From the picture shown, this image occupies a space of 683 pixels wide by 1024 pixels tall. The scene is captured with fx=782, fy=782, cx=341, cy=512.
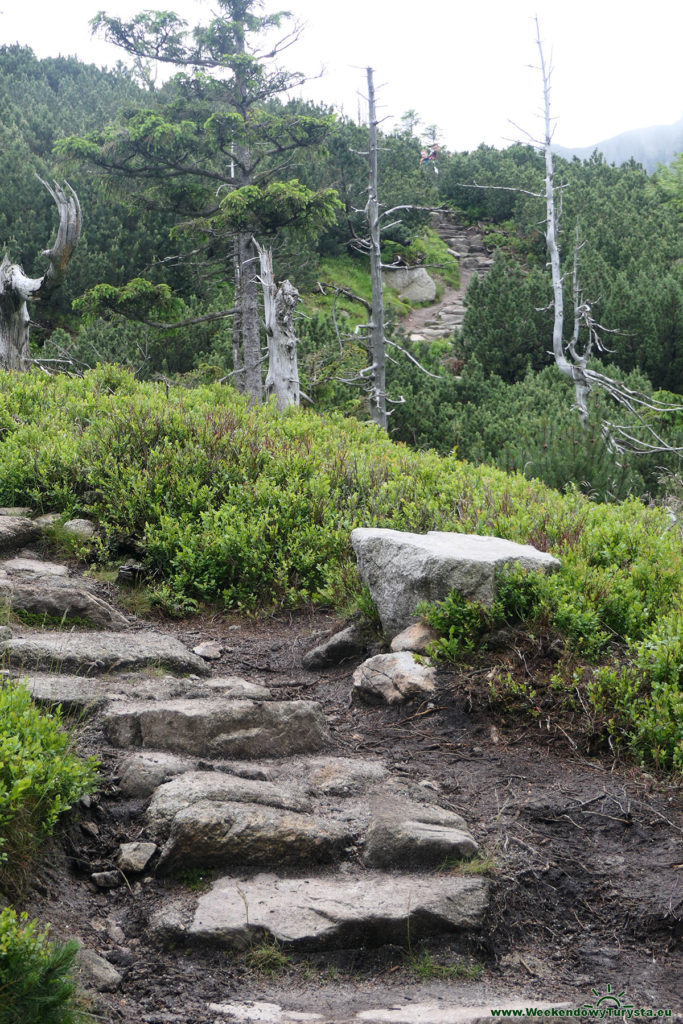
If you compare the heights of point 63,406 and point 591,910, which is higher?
point 63,406

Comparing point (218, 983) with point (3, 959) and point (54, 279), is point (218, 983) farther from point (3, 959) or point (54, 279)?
point (54, 279)

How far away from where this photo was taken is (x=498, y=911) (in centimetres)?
296

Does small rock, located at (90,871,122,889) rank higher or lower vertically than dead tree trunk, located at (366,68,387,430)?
lower

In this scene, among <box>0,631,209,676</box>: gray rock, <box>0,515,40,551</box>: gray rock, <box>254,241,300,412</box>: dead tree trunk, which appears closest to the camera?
<box>0,631,209,676</box>: gray rock

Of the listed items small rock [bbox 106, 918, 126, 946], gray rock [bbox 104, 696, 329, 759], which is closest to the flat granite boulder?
gray rock [bbox 104, 696, 329, 759]

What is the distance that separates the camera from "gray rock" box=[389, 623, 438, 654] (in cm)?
488

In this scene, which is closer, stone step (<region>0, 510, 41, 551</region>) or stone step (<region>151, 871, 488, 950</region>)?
stone step (<region>151, 871, 488, 950</region>)

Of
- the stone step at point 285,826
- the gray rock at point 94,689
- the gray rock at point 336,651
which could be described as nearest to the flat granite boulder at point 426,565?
the gray rock at point 336,651

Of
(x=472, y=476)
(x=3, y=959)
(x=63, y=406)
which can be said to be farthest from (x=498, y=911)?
A: (x=63, y=406)

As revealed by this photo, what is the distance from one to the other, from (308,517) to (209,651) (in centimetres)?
186

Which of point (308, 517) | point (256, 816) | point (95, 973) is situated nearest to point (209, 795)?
point (256, 816)

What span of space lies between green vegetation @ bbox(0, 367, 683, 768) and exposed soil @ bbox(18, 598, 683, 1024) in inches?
15.0

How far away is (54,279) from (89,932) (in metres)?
9.59

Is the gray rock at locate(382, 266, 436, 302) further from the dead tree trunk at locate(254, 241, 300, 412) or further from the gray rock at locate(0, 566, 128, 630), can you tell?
the gray rock at locate(0, 566, 128, 630)
